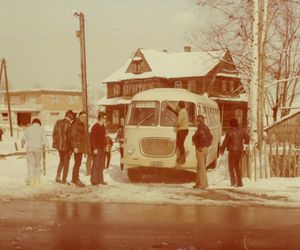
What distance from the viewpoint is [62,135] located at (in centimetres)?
1628

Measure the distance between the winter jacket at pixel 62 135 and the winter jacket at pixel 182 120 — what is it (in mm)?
3138

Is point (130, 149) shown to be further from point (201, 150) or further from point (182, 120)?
point (201, 150)

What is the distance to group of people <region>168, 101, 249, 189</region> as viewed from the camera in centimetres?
1609

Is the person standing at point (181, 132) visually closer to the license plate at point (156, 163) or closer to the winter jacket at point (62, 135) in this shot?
the license plate at point (156, 163)

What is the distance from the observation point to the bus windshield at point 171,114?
17703 mm

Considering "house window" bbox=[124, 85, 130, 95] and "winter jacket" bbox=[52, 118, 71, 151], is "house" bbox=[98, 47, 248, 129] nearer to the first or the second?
"house window" bbox=[124, 85, 130, 95]

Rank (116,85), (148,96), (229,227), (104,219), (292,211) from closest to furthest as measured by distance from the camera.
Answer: (229,227)
(104,219)
(292,211)
(148,96)
(116,85)

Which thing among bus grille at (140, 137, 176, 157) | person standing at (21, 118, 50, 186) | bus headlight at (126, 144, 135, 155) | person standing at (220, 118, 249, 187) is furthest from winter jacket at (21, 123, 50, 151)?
person standing at (220, 118, 249, 187)

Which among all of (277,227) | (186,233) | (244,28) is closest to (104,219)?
(186,233)

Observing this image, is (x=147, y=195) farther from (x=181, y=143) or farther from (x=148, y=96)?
(x=148, y=96)

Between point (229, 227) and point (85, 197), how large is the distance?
4.76 metres

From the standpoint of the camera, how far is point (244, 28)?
23.7 m

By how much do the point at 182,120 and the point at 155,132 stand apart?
0.93 m

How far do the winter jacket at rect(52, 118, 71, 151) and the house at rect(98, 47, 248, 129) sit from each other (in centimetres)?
4704
